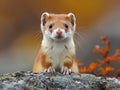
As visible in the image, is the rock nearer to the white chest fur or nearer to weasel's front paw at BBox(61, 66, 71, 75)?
weasel's front paw at BBox(61, 66, 71, 75)

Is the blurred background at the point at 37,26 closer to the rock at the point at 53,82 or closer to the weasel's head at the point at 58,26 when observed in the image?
the weasel's head at the point at 58,26

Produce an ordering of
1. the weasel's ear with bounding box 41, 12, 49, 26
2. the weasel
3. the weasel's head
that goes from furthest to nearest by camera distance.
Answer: the weasel's ear with bounding box 41, 12, 49, 26, the weasel, the weasel's head

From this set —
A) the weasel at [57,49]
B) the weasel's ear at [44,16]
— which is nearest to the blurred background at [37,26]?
the weasel's ear at [44,16]

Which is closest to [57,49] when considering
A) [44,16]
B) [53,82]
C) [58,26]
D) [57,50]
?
[57,50]

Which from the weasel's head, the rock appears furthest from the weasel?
the rock

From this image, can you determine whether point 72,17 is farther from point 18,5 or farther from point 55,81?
point 18,5

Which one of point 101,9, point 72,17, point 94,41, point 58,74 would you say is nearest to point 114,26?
point 94,41

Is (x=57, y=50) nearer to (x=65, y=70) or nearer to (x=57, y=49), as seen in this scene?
(x=57, y=49)

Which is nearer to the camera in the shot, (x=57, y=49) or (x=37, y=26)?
(x=57, y=49)
